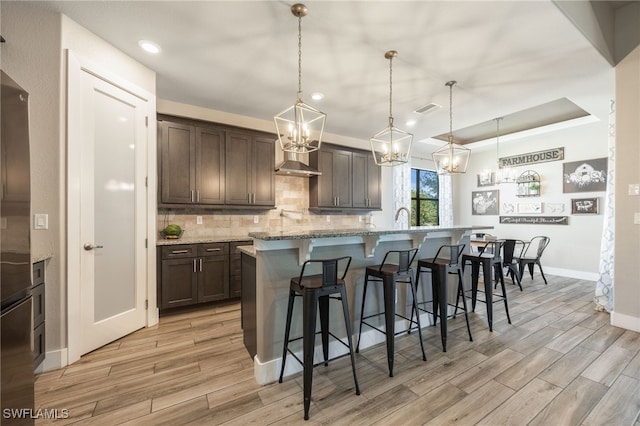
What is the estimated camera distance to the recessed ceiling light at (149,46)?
8.21 ft

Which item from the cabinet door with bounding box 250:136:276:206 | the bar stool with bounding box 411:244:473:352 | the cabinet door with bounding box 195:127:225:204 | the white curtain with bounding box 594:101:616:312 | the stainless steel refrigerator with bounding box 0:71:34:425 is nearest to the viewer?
the stainless steel refrigerator with bounding box 0:71:34:425

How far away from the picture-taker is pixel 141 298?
2.94 m

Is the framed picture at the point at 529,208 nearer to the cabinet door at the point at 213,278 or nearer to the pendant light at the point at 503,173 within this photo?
the pendant light at the point at 503,173

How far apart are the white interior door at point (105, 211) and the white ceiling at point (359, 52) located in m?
0.62

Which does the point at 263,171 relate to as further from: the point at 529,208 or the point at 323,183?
the point at 529,208

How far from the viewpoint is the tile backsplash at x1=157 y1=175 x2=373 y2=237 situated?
3973 millimetres

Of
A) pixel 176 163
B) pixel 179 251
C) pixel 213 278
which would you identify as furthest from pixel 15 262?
pixel 176 163

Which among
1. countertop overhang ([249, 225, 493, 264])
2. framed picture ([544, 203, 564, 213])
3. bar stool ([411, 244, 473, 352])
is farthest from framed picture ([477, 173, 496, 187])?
bar stool ([411, 244, 473, 352])

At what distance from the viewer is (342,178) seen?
516cm

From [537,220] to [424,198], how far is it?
8.08 ft

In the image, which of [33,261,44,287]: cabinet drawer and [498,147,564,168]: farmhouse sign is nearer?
[33,261,44,287]: cabinet drawer

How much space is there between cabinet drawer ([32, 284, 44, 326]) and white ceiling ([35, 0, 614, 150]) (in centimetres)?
225

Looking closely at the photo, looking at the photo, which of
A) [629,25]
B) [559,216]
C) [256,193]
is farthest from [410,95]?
[559,216]

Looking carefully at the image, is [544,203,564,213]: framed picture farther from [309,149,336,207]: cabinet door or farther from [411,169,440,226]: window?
[309,149,336,207]: cabinet door
